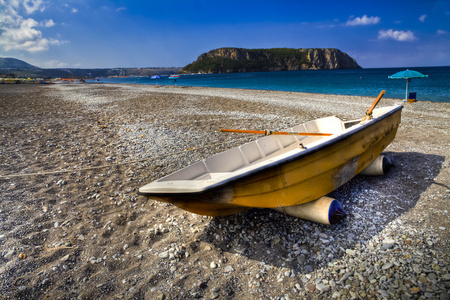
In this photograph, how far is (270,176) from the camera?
345 cm

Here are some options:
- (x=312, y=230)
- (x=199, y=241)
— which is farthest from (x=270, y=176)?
(x=199, y=241)

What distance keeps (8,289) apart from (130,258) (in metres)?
1.40

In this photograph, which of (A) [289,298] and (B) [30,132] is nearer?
(A) [289,298]

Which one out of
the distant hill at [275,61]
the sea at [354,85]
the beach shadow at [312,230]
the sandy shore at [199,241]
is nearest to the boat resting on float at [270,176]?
the beach shadow at [312,230]

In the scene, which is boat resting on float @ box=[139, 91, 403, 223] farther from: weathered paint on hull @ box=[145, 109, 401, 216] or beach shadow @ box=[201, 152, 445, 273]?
beach shadow @ box=[201, 152, 445, 273]

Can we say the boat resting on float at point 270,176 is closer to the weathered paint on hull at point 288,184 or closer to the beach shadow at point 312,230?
the weathered paint on hull at point 288,184

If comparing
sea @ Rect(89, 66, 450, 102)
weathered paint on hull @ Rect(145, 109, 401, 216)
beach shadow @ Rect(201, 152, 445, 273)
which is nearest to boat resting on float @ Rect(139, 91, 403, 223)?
weathered paint on hull @ Rect(145, 109, 401, 216)

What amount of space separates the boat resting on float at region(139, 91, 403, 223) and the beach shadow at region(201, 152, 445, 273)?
1.50 feet

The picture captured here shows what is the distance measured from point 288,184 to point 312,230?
3.09 feet

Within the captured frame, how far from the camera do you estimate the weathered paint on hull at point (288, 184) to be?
130 inches

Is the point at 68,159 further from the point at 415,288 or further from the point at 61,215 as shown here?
the point at 415,288

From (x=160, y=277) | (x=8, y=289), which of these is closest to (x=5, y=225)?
(x=8, y=289)

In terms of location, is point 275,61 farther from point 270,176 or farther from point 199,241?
point 199,241

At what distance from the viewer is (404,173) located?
5.79 meters
